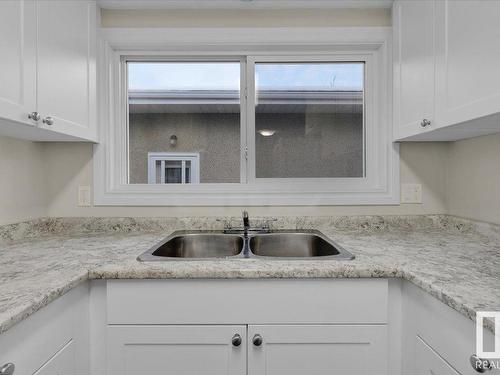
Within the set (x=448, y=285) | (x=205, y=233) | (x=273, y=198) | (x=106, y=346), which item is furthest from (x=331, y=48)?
(x=106, y=346)

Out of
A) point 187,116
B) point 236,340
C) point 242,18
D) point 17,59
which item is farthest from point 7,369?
point 242,18

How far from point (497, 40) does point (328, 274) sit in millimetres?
923

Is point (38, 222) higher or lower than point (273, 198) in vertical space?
lower

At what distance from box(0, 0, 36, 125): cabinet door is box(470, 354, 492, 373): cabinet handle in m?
1.56

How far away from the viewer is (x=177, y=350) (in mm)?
1056

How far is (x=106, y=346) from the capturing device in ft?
3.51

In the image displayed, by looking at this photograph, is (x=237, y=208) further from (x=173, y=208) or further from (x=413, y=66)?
(x=413, y=66)

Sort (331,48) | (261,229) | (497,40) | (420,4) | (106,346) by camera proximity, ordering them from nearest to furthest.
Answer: (497,40)
(106,346)
(420,4)
(261,229)
(331,48)

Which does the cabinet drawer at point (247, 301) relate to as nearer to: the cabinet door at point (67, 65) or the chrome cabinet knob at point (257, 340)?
the chrome cabinet knob at point (257, 340)

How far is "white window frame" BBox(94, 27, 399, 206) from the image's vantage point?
5.79ft

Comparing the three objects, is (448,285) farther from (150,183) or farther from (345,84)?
(150,183)

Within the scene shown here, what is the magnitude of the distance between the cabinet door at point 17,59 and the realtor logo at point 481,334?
59.1 inches

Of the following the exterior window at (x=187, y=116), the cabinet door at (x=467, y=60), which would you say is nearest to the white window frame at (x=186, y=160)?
the exterior window at (x=187, y=116)

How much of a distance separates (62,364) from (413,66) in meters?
1.86
